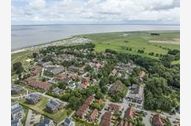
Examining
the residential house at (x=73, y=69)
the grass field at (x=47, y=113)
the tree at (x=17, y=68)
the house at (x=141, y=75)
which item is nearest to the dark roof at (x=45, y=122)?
the grass field at (x=47, y=113)

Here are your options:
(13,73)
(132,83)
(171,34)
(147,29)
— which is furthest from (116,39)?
(13,73)

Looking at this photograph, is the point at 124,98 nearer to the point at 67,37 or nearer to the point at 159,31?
the point at 67,37

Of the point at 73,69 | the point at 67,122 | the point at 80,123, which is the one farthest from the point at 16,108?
the point at 73,69

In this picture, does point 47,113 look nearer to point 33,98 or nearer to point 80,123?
point 33,98

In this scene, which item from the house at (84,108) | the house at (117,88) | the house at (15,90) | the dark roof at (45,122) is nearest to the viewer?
the dark roof at (45,122)

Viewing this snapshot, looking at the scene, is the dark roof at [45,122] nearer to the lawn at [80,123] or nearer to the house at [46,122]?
the house at [46,122]
